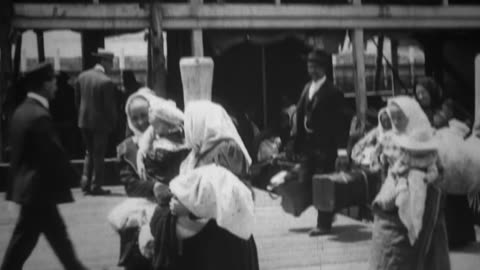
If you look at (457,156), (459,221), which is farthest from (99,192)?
(459,221)

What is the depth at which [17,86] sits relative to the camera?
2.29 m

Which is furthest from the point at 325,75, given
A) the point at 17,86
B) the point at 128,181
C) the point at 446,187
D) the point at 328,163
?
the point at 17,86

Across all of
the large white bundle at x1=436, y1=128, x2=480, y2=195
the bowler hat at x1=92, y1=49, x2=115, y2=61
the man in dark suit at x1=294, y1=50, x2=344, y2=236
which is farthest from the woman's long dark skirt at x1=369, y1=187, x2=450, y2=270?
the bowler hat at x1=92, y1=49, x2=115, y2=61

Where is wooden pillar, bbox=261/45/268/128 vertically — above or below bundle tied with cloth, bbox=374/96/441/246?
above

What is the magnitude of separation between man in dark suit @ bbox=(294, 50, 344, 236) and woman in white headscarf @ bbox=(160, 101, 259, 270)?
1117 mm

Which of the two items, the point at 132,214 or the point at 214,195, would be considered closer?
the point at 214,195

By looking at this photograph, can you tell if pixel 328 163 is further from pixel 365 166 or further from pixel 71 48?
pixel 71 48

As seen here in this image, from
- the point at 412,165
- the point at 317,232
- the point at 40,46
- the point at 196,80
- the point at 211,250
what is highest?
the point at 40,46

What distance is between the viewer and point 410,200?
2.47m

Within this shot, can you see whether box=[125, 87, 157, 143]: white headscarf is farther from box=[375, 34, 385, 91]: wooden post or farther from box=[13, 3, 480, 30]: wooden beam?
box=[375, 34, 385, 91]: wooden post

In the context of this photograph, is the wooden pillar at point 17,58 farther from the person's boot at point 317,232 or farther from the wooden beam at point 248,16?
the person's boot at point 317,232

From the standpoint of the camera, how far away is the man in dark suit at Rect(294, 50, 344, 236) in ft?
10.0

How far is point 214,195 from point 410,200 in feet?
2.82

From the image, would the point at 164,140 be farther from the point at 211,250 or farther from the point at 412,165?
the point at 412,165
